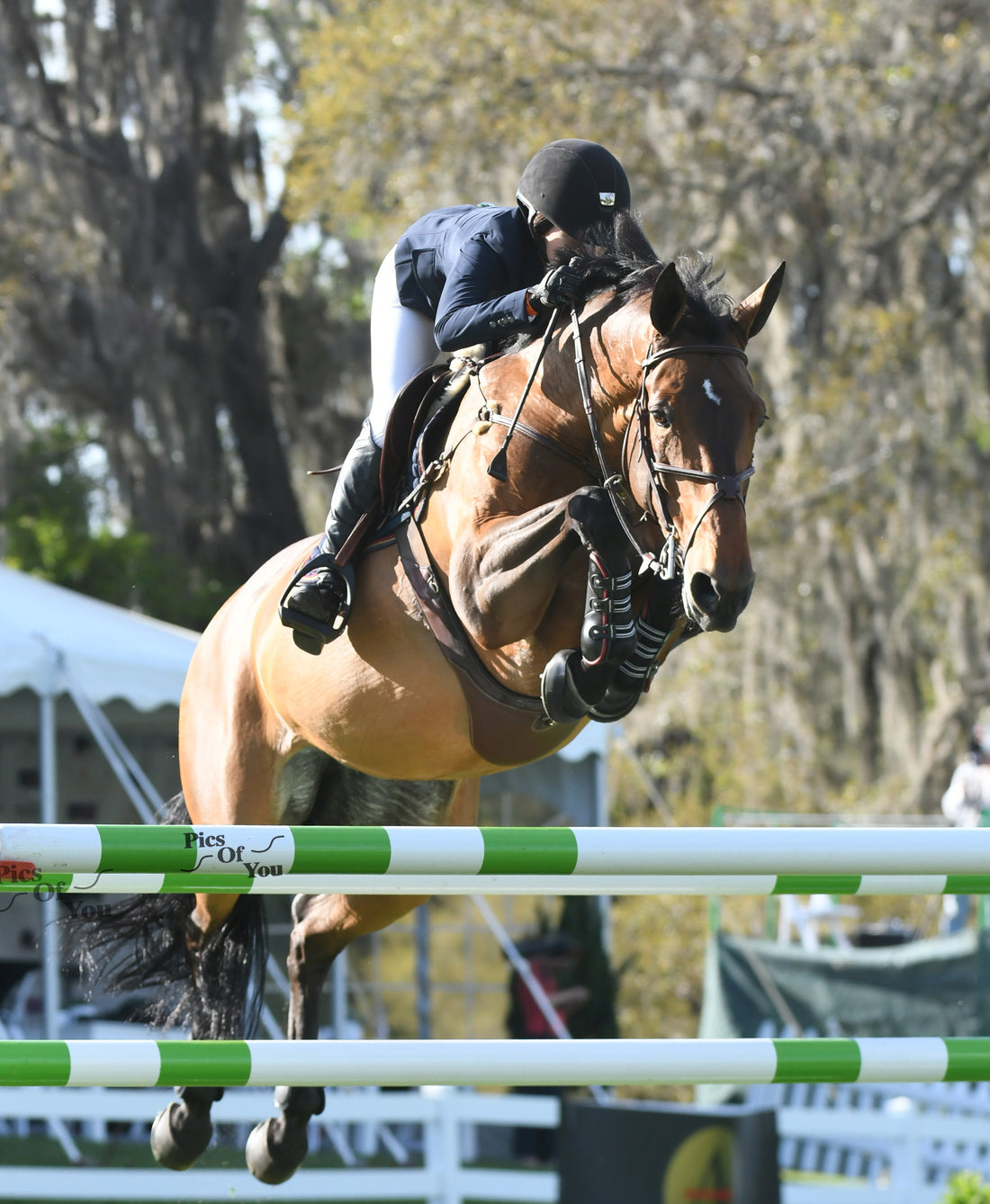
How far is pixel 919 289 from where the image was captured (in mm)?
13016

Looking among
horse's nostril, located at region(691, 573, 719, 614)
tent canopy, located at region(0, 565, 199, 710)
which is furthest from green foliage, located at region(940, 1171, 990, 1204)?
tent canopy, located at region(0, 565, 199, 710)

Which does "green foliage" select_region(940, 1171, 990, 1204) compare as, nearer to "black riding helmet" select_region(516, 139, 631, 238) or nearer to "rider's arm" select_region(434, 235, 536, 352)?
"rider's arm" select_region(434, 235, 536, 352)

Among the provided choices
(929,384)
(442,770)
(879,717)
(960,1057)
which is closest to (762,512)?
(929,384)

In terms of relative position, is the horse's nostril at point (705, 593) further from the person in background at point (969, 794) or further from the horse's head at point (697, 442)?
the person in background at point (969, 794)

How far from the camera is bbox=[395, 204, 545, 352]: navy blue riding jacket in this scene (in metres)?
3.62

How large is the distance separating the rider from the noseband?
408 mm

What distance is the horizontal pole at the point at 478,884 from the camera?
2682mm

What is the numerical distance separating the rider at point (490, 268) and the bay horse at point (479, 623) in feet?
0.29

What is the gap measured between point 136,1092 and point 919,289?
867 cm

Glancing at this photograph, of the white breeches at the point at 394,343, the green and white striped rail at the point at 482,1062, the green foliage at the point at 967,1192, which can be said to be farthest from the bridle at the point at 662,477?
the green foliage at the point at 967,1192

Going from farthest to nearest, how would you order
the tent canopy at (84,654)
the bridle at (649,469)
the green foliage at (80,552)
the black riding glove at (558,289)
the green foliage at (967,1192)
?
the green foliage at (80,552) → the tent canopy at (84,654) → the green foliage at (967,1192) → the black riding glove at (558,289) → the bridle at (649,469)

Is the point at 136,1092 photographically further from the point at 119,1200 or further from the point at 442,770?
the point at 442,770

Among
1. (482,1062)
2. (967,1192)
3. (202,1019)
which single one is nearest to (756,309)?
(482,1062)

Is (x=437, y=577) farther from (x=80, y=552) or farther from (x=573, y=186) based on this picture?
(x=80, y=552)
